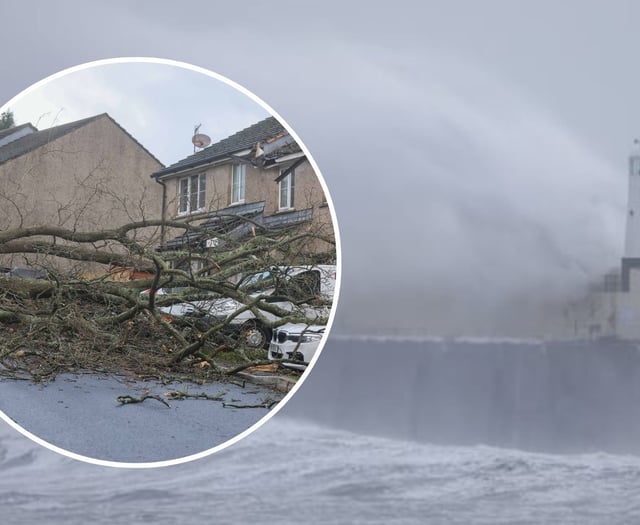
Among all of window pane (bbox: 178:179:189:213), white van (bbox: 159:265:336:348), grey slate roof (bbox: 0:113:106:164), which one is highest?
grey slate roof (bbox: 0:113:106:164)

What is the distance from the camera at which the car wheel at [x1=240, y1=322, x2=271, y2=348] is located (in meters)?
2.82

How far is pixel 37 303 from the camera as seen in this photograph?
9.08ft

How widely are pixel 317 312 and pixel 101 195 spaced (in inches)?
34.8

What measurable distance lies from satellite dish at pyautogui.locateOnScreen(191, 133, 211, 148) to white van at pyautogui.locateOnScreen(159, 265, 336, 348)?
561 mm

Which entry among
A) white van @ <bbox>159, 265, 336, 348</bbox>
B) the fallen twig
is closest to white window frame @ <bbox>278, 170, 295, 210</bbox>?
white van @ <bbox>159, 265, 336, 348</bbox>

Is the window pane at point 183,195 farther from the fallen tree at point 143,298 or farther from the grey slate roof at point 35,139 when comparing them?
the grey slate roof at point 35,139

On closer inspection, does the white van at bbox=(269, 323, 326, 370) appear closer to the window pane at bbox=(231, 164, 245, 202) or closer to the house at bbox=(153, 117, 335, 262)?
the house at bbox=(153, 117, 335, 262)

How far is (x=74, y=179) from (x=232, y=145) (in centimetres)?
54

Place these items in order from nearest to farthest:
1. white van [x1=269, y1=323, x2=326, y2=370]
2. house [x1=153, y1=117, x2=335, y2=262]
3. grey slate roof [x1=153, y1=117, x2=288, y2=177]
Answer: grey slate roof [x1=153, y1=117, x2=288, y2=177]
house [x1=153, y1=117, x2=335, y2=262]
white van [x1=269, y1=323, x2=326, y2=370]

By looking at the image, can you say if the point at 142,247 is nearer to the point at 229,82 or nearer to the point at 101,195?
the point at 101,195

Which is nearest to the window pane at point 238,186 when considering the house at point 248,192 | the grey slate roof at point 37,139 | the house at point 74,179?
the house at point 248,192

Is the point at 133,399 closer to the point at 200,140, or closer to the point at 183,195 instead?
the point at 183,195

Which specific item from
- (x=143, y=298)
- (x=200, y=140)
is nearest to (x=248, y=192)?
(x=200, y=140)

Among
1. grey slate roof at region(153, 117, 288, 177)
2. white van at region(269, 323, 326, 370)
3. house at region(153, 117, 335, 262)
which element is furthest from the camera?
white van at region(269, 323, 326, 370)
